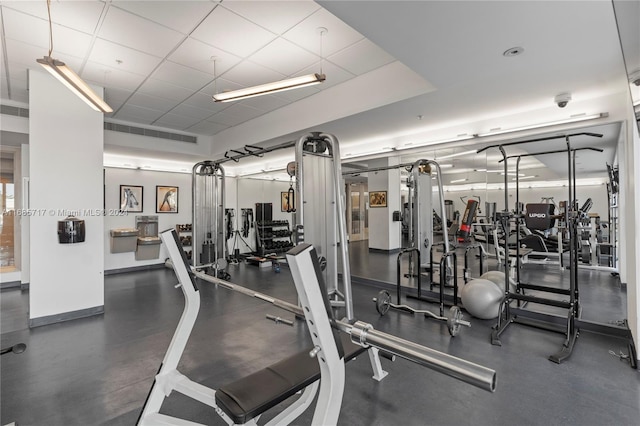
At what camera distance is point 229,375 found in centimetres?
270

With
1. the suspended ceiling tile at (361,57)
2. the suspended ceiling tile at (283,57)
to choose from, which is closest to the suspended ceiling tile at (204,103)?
the suspended ceiling tile at (283,57)

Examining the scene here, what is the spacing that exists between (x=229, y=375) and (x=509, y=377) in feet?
7.97

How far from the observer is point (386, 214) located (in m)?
8.50

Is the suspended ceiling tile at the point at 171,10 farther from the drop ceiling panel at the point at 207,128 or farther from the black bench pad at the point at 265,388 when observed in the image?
the drop ceiling panel at the point at 207,128

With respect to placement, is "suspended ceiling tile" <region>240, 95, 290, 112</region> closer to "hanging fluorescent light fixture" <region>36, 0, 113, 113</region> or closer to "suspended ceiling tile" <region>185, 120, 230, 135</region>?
"suspended ceiling tile" <region>185, 120, 230, 135</region>

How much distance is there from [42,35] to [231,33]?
7.02ft

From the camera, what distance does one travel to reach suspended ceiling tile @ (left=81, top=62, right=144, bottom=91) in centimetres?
422

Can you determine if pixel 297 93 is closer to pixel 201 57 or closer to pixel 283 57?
pixel 283 57

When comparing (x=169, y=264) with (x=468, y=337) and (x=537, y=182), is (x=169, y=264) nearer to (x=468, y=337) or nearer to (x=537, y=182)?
(x=468, y=337)

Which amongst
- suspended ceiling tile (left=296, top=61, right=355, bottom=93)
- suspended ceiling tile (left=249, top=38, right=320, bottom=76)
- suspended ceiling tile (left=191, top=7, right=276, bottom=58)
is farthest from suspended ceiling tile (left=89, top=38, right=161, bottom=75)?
suspended ceiling tile (left=296, top=61, right=355, bottom=93)

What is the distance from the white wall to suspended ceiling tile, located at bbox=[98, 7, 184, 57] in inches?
186

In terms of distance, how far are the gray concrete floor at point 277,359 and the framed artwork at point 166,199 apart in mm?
4000

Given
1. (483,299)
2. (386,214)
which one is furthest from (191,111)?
(483,299)

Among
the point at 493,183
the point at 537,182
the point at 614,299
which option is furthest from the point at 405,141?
the point at 614,299
